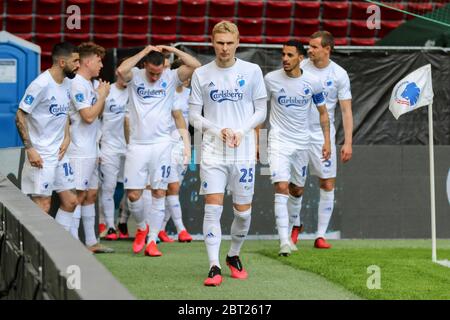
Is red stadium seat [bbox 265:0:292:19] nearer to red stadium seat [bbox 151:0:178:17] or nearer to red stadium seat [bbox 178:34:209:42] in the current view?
red stadium seat [bbox 178:34:209:42]

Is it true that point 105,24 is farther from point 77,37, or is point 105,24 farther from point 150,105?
point 150,105

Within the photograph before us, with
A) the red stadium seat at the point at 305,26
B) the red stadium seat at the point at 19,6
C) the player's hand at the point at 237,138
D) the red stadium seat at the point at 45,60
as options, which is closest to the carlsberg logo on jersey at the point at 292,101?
the player's hand at the point at 237,138

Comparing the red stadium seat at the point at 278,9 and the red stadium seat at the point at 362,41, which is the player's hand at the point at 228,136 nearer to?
the red stadium seat at the point at 362,41

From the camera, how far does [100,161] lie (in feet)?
42.4

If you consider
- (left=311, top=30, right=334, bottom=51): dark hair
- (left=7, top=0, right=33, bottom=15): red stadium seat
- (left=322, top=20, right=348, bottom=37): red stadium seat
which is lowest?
(left=311, top=30, right=334, bottom=51): dark hair

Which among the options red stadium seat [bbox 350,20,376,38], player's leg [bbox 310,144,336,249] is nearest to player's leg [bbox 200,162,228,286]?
player's leg [bbox 310,144,336,249]

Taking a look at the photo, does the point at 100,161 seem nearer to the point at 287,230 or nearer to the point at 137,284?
the point at 287,230

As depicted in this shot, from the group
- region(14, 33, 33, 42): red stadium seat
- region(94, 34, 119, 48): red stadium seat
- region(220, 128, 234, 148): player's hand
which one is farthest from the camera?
region(94, 34, 119, 48): red stadium seat

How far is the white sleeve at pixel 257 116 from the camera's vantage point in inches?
359

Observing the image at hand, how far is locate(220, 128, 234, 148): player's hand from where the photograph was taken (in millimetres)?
8875

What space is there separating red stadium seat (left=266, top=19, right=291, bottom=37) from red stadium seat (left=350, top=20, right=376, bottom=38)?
1.17 meters

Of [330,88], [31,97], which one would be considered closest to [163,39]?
[330,88]

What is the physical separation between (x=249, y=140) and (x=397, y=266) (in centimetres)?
202

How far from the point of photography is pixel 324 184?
482 inches
